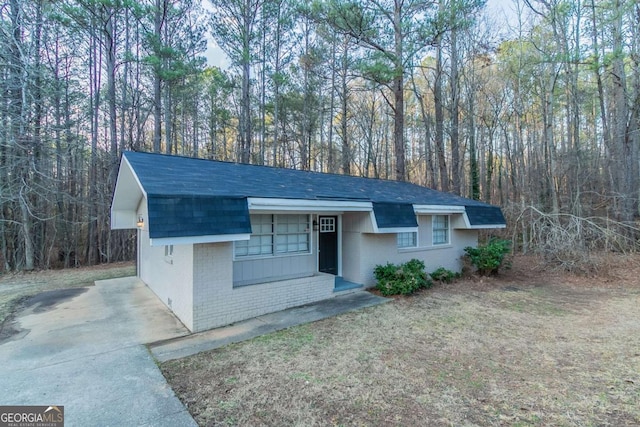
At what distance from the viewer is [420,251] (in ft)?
30.5

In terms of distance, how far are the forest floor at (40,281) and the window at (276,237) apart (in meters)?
4.47

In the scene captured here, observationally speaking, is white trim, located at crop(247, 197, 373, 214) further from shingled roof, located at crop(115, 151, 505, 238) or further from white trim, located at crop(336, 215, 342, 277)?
white trim, located at crop(336, 215, 342, 277)

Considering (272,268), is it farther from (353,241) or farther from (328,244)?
(353,241)

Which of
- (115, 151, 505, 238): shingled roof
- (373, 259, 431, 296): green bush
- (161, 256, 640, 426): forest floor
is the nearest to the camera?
(161, 256, 640, 426): forest floor

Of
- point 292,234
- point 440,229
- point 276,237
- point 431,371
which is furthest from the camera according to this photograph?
point 440,229

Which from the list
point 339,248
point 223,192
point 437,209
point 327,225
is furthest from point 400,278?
point 223,192

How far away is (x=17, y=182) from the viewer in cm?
1121

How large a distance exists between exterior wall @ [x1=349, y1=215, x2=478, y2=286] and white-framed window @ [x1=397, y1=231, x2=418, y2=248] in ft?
0.53

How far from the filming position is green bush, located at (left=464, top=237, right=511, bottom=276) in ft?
30.9

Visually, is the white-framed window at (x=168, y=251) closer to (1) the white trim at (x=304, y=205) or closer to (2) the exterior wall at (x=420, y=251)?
(1) the white trim at (x=304, y=205)

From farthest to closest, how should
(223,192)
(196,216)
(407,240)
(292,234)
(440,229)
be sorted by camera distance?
(440,229)
(407,240)
(292,234)
(223,192)
(196,216)

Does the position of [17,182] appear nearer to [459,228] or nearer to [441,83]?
[459,228]

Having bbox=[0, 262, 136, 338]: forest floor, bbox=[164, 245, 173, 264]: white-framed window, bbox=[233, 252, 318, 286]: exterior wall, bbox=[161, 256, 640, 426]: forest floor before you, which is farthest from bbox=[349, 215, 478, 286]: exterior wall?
bbox=[0, 262, 136, 338]: forest floor

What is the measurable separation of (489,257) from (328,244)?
533 centimetres
